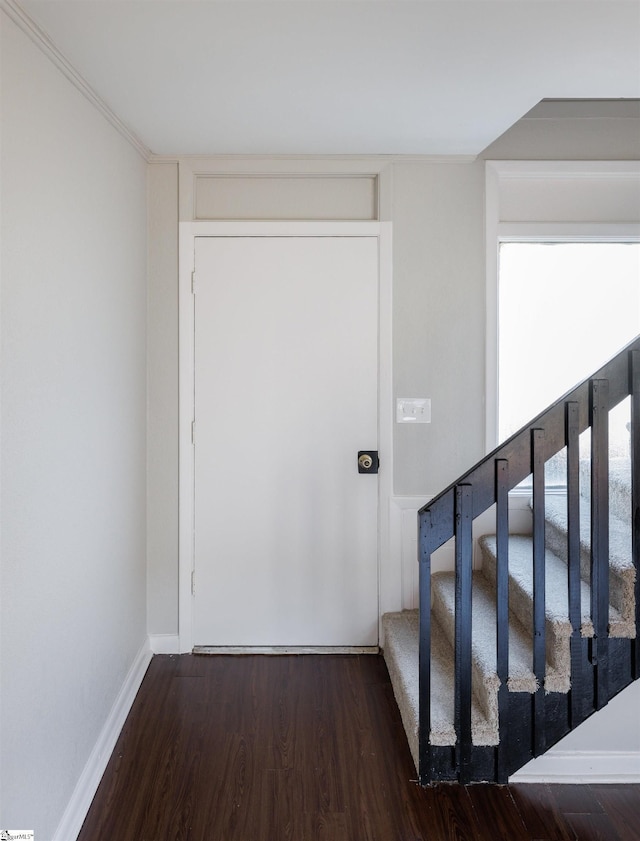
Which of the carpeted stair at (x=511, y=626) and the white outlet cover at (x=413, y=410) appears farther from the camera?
the white outlet cover at (x=413, y=410)

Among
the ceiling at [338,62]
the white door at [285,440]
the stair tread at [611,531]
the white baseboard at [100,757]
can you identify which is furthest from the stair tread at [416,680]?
the ceiling at [338,62]

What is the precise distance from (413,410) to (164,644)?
1684mm

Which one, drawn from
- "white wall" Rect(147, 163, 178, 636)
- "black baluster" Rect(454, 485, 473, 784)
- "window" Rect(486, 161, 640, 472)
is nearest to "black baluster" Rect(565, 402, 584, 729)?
"black baluster" Rect(454, 485, 473, 784)

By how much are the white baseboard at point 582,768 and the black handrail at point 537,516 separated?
0.80 feet

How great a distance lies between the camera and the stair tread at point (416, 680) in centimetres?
198

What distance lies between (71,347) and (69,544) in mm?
622

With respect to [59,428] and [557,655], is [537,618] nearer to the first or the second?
[557,655]

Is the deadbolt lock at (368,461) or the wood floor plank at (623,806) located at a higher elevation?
the deadbolt lock at (368,461)

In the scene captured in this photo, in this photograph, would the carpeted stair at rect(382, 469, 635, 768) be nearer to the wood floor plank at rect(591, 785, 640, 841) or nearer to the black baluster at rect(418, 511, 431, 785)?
the black baluster at rect(418, 511, 431, 785)

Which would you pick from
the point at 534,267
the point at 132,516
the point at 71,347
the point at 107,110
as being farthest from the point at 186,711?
the point at 534,267

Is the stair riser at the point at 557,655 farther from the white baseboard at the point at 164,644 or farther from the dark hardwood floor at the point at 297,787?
the white baseboard at the point at 164,644

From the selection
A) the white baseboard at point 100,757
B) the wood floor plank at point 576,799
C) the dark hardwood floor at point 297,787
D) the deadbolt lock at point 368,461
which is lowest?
the wood floor plank at point 576,799

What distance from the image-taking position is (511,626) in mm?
2363

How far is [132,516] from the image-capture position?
2.64m
